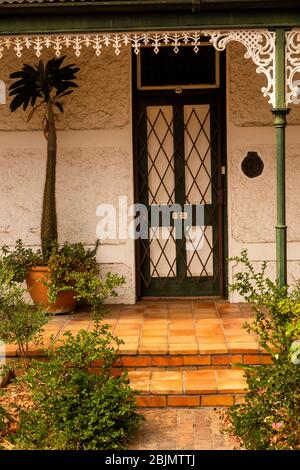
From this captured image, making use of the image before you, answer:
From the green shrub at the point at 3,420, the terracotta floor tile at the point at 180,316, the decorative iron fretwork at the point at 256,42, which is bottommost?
the green shrub at the point at 3,420

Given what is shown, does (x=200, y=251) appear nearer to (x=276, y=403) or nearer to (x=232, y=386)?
(x=232, y=386)

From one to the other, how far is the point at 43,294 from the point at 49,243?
57 cm

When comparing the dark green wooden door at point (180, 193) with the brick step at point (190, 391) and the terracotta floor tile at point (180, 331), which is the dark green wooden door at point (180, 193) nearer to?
the terracotta floor tile at point (180, 331)

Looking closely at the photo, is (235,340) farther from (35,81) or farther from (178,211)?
(35,81)

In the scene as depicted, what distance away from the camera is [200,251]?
27.8 ft

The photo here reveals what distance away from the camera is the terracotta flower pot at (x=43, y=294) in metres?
7.60

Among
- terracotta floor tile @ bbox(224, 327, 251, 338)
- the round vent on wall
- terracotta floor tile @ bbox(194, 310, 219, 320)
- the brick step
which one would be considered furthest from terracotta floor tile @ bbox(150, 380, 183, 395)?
the round vent on wall

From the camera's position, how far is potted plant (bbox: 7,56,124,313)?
7.49 meters

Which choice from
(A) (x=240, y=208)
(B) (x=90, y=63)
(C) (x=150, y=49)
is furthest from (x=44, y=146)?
(A) (x=240, y=208)

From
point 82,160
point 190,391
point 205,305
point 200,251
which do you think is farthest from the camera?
point 200,251

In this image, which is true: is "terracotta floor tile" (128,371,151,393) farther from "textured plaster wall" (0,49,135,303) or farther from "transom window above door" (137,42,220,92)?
"transom window above door" (137,42,220,92)

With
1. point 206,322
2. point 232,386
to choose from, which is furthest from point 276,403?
point 206,322

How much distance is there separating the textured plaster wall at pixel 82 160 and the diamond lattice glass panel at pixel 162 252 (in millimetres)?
323

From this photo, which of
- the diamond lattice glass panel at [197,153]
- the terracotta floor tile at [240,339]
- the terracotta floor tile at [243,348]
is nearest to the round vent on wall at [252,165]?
the diamond lattice glass panel at [197,153]
